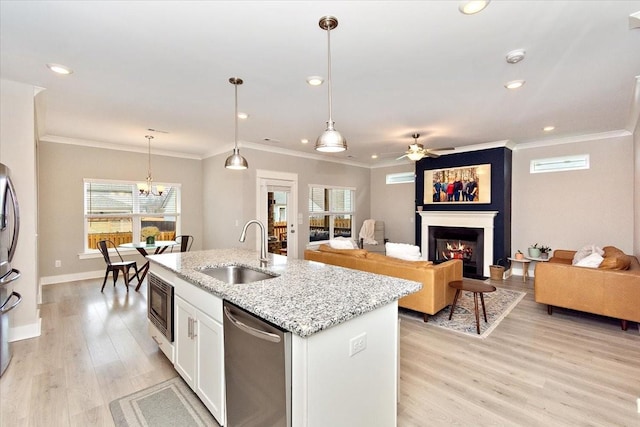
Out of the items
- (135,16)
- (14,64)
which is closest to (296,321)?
(135,16)

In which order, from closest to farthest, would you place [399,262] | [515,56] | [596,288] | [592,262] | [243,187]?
[515,56]
[596,288]
[592,262]
[399,262]
[243,187]

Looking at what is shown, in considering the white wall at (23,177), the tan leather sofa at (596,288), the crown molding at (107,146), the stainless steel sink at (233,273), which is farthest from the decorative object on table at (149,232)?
the tan leather sofa at (596,288)

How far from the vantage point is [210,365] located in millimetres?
1907

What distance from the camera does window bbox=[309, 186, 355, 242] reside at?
7.16 meters

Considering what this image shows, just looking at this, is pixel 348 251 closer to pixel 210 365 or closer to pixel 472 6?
pixel 210 365

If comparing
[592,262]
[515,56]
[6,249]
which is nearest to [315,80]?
[515,56]

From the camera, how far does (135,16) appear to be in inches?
78.9

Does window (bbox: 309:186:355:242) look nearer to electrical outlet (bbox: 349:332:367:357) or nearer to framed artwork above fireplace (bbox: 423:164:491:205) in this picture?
framed artwork above fireplace (bbox: 423:164:491:205)

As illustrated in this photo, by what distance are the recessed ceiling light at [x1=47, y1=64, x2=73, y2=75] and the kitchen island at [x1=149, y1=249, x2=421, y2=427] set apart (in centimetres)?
227

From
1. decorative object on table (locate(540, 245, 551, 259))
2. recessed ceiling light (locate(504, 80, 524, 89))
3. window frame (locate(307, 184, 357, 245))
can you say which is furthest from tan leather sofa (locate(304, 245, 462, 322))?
window frame (locate(307, 184, 357, 245))

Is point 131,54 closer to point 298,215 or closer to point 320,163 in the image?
point 298,215

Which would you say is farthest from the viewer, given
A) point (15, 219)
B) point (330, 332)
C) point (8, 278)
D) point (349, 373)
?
point (15, 219)

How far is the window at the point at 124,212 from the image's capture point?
5801mm

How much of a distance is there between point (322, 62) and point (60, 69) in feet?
7.92
